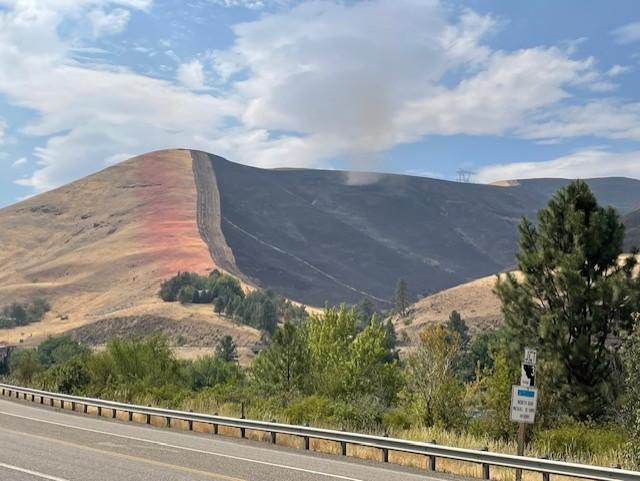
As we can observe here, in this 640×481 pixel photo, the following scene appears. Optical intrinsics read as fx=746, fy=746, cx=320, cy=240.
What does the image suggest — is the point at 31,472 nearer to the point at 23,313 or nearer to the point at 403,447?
the point at 403,447

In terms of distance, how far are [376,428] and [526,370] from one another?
32.8 ft

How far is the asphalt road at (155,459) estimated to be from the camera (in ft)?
37.7

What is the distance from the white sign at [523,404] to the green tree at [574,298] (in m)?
10.4

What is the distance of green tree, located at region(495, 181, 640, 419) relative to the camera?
77.9 feet

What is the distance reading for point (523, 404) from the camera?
12.7 meters

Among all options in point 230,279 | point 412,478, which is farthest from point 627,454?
point 230,279

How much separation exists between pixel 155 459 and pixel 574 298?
15804mm

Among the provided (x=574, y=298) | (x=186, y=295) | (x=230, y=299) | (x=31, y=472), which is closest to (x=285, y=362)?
(x=574, y=298)

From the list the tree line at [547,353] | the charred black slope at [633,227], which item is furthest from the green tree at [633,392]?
the charred black slope at [633,227]

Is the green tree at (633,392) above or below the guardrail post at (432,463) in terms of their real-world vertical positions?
above

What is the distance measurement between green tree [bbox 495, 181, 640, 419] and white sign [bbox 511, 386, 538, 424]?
10.4 m

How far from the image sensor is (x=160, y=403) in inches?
1155

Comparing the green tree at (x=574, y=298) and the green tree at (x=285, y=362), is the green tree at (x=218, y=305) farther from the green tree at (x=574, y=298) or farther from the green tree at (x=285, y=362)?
the green tree at (x=574, y=298)

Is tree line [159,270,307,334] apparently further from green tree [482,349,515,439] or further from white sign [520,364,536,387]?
white sign [520,364,536,387]
